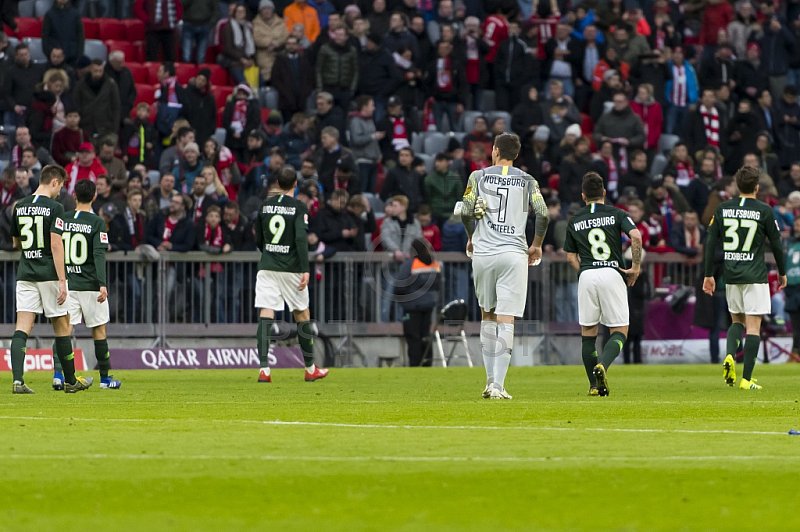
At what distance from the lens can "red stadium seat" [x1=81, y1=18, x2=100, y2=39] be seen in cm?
2888

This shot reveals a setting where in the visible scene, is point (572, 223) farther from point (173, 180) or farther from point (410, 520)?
point (173, 180)

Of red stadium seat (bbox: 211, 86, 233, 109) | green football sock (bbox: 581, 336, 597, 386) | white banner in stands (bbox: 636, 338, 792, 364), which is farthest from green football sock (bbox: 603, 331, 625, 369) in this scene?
red stadium seat (bbox: 211, 86, 233, 109)

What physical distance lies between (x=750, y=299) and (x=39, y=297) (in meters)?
7.66

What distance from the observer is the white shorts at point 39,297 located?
15164 mm

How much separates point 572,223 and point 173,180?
10472 millimetres

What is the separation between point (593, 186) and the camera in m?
14.8

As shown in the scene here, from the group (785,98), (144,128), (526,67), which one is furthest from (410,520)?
(785,98)

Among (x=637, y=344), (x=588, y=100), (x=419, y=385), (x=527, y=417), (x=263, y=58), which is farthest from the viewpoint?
(x=588, y=100)

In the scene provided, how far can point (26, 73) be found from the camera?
1001 inches

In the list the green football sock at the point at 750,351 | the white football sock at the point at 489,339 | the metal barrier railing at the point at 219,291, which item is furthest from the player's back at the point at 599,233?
the metal barrier railing at the point at 219,291

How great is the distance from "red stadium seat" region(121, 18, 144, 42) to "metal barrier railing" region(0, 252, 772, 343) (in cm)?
771

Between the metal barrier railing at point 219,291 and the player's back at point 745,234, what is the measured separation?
29.2 feet

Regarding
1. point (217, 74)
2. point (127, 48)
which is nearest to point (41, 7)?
point (127, 48)

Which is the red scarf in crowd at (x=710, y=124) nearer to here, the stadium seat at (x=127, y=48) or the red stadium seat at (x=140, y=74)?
the red stadium seat at (x=140, y=74)
